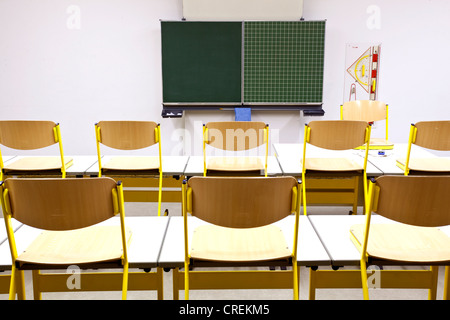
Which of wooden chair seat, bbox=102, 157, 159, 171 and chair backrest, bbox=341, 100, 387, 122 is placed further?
chair backrest, bbox=341, 100, 387, 122

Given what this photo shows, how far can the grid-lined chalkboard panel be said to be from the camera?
17.0 ft

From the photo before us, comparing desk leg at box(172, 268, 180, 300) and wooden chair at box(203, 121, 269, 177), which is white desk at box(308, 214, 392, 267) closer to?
desk leg at box(172, 268, 180, 300)

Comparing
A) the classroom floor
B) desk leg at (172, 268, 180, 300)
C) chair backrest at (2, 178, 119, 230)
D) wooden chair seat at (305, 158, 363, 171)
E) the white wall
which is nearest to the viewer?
chair backrest at (2, 178, 119, 230)

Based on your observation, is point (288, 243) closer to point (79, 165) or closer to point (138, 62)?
point (79, 165)

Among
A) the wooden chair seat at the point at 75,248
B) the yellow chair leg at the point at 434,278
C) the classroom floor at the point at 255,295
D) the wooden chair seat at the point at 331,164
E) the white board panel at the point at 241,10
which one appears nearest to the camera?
the wooden chair seat at the point at 75,248

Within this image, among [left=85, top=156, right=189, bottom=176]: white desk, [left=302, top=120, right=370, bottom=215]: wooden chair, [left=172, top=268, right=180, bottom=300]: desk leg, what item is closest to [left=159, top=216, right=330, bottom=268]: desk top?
[left=172, top=268, right=180, bottom=300]: desk leg

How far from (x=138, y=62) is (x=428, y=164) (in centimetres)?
376

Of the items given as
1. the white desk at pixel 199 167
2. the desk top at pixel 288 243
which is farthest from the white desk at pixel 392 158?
the desk top at pixel 288 243

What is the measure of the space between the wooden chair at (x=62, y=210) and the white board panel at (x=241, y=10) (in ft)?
13.4

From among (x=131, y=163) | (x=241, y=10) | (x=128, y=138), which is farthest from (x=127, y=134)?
(x=241, y=10)

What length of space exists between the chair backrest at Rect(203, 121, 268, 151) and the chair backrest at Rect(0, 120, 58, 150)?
114 centimetres

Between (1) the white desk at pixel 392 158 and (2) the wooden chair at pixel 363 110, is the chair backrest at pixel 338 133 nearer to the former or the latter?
(1) the white desk at pixel 392 158

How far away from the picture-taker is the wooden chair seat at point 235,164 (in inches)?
121
